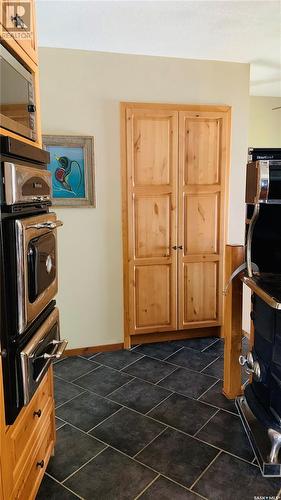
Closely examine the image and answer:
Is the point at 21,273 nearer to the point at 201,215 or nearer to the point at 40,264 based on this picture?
the point at 40,264

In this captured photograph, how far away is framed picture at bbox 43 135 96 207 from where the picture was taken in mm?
3021

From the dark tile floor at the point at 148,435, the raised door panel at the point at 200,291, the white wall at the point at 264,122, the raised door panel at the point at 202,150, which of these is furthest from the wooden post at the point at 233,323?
the white wall at the point at 264,122

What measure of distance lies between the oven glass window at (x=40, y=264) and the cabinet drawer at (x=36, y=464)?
0.72 meters

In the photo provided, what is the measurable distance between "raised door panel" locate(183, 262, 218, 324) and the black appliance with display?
1279mm

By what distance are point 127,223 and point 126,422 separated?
1.67 meters

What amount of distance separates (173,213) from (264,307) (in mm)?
1564

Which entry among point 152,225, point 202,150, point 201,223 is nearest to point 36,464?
point 152,225

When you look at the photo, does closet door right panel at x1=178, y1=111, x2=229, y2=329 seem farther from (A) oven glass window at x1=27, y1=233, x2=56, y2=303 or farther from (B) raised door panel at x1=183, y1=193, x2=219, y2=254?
(A) oven glass window at x1=27, y1=233, x2=56, y2=303

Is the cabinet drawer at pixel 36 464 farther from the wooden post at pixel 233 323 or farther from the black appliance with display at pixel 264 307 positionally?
the wooden post at pixel 233 323

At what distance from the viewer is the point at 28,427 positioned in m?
1.52

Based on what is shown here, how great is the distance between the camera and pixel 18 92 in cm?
150

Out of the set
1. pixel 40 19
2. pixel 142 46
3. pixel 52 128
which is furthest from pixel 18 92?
pixel 142 46

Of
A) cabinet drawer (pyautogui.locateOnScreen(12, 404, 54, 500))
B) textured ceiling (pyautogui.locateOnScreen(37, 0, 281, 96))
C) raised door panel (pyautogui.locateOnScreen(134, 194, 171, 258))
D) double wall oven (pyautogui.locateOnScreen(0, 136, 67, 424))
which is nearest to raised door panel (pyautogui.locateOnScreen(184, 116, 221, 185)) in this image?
raised door panel (pyautogui.locateOnScreen(134, 194, 171, 258))

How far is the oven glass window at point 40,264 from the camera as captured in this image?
1310mm
